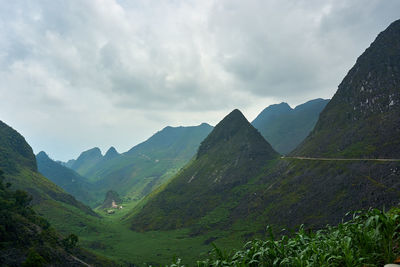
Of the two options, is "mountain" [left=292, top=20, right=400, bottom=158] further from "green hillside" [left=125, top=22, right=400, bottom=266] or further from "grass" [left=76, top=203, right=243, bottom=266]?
"grass" [left=76, top=203, right=243, bottom=266]

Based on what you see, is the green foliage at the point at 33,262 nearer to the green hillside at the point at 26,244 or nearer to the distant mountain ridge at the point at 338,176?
the green hillside at the point at 26,244

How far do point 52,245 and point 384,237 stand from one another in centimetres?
10286

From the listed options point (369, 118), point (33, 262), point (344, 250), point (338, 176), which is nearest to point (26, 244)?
point (33, 262)

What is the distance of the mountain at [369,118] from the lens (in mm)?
130875

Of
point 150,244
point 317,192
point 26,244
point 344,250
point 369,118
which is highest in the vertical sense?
point 369,118

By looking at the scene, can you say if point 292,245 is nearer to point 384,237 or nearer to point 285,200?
point 384,237

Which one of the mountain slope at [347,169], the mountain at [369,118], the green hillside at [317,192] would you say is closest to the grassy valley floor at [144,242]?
the green hillside at [317,192]

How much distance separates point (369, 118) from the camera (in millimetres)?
158125

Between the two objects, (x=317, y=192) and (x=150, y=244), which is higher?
(x=317, y=192)

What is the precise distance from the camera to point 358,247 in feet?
32.4

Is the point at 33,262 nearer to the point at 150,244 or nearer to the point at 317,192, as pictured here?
the point at 150,244

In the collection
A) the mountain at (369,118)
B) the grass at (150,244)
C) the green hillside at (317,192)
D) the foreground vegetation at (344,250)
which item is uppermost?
the mountain at (369,118)

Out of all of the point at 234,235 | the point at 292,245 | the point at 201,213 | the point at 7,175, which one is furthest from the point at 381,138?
the point at 7,175

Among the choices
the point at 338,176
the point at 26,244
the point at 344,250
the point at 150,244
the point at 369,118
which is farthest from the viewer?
the point at 150,244
